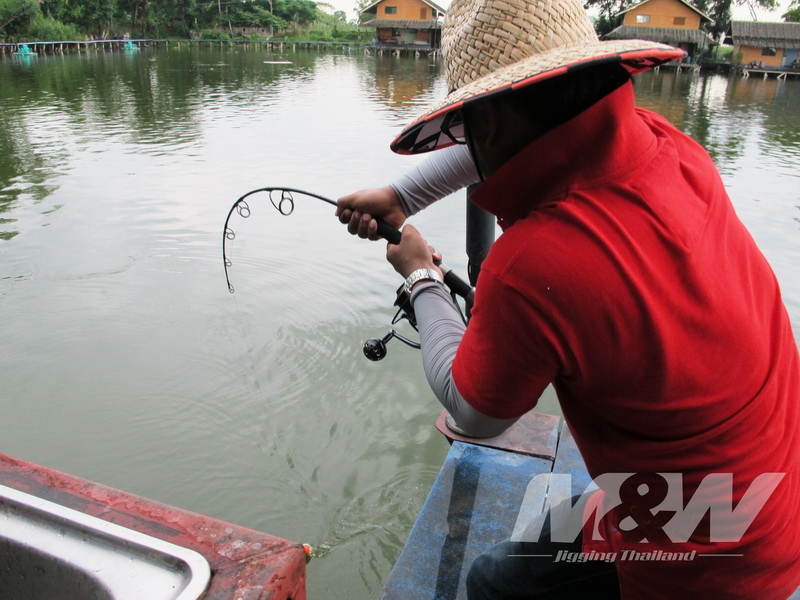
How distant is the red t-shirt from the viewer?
35.9 inches

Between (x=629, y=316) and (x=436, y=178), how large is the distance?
3.66 feet

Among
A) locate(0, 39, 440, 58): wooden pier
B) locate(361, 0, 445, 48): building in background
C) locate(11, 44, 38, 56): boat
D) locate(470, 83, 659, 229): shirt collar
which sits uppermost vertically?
locate(361, 0, 445, 48): building in background

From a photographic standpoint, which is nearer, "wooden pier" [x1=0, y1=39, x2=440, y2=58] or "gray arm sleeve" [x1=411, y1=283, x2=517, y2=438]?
"gray arm sleeve" [x1=411, y1=283, x2=517, y2=438]

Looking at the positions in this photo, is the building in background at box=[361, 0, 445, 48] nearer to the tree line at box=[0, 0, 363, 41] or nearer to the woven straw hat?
the tree line at box=[0, 0, 363, 41]

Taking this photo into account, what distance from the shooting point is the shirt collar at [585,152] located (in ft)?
3.17

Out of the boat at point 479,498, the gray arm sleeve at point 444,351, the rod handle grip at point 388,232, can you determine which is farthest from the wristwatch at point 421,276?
the boat at point 479,498

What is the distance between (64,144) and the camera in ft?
38.0

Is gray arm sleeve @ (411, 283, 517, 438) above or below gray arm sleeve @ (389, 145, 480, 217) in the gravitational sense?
below

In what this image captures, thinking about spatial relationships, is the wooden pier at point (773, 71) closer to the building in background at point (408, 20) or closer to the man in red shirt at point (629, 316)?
the building in background at point (408, 20)

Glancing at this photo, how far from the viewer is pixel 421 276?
4.85 feet

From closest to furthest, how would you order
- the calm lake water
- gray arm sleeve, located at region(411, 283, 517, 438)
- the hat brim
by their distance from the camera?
the hat brim, gray arm sleeve, located at region(411, 283, 517, 438), the calm lake water

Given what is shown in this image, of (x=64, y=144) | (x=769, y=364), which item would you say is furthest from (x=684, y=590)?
(x=64, y=144)

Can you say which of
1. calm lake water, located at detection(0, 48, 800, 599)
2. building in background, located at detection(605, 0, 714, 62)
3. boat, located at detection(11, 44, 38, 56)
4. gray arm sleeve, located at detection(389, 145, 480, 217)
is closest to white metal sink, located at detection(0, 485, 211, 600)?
gray arm sleeve, located at detection(389, 145, 480, 217)

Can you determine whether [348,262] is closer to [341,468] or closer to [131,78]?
[341,468]
